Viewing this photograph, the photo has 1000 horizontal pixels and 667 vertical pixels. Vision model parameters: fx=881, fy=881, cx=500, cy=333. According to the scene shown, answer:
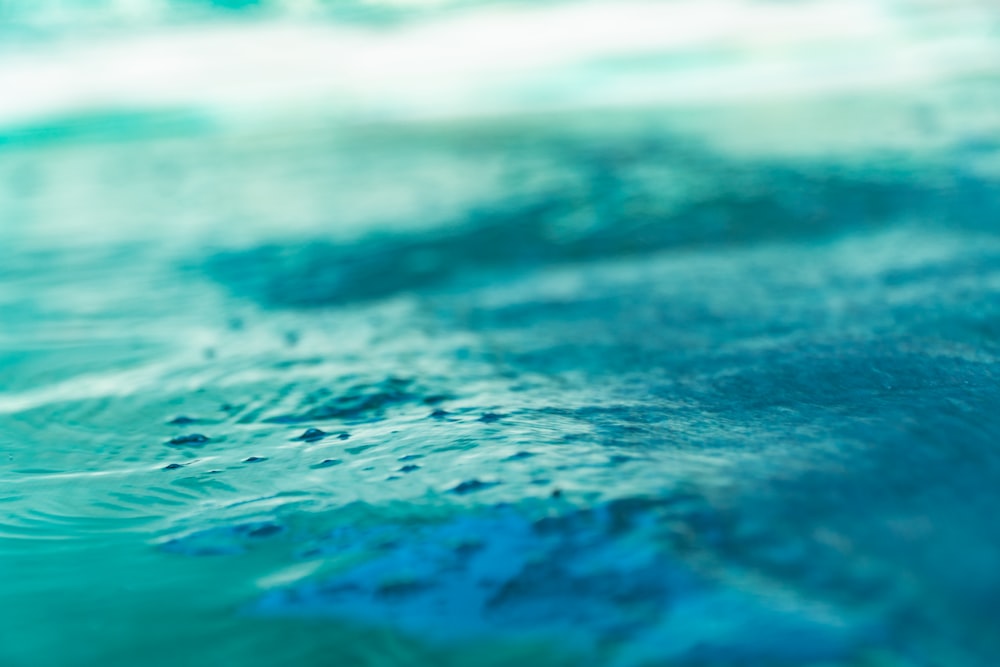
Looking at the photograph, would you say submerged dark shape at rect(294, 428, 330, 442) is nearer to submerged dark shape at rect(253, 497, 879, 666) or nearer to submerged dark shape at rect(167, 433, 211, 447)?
submerged dark shape at rect(167, 433, 211, 447)

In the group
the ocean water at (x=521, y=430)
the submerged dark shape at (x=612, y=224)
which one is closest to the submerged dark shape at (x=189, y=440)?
the ocean water at (x=521, y=430)

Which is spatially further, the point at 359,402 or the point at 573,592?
the point at 359,402

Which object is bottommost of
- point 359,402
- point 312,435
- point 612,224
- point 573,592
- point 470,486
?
point 573,592

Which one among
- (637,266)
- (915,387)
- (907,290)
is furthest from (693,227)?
(915,387)

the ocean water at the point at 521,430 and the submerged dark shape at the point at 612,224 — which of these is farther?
the submerged dark shape at the point at 612,224

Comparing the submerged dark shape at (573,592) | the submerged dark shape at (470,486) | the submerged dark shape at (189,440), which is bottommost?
the submerged dark shape at (573,592)

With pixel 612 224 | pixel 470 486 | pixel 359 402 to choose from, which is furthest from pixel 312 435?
pixel 612 224

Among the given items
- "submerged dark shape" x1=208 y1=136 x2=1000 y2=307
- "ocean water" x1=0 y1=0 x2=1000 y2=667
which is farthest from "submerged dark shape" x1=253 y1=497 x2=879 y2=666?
"submerged dark shape" x1=208 y1=136 x2=1000 y2=307

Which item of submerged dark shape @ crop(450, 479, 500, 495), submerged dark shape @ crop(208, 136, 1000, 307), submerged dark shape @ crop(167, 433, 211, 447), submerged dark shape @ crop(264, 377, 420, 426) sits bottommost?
submerged dark shape @ crop(450, 479, 500, 495)

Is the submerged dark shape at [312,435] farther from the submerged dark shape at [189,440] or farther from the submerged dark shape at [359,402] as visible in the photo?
the submerged dark shape at [189,440]

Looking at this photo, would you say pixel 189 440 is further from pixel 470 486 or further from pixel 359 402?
pixel 470 486

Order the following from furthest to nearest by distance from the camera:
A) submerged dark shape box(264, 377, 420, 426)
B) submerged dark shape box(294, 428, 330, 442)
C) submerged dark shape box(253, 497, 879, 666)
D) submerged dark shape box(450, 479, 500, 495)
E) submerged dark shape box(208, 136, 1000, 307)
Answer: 1. submerged dark shape box(208, 136, 1000, 307)
2. submerged dark shape box(264, 377, 420, 426)
3. submerged dark shape box(294, 428, 330, 442)
4. submerged dark shape box(450, 479, 500, 495)
5. submerged dark shape box(253, 497, 879, 666)

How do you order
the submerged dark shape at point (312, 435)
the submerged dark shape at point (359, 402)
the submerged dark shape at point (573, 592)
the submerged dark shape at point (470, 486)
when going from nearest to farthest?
the submerged dark shape at point (573, 592)
the submerged dark shape at point (470, 486)
the submerged dark shape at point (312, 435)
the submerged dark shape at point (359, 402)
